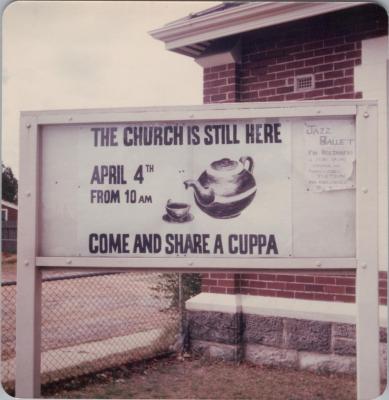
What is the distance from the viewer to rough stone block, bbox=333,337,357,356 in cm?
457

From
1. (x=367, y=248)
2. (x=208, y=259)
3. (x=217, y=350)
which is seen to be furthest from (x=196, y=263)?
(x=217, y=350)

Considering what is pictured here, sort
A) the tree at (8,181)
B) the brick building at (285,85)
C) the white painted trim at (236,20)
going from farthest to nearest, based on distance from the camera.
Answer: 1. the brick building at (285,85)
2. the white painted trim at (236,20)
3. the tree at (8,181)

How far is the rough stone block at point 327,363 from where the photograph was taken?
4.62m

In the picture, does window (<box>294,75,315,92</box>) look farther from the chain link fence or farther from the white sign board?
the chain link fence

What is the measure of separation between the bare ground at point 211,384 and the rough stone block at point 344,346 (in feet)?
0.76

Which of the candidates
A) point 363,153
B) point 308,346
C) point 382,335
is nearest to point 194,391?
point 308,346

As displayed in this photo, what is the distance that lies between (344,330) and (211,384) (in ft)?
4.46

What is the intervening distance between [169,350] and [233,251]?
11.3 feet

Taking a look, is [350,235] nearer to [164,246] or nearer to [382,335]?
[164,246]

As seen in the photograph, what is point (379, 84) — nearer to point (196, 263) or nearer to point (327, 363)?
point (327, 363)

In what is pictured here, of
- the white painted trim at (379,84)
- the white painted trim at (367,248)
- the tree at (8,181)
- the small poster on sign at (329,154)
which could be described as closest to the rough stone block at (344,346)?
the white painted trim at (379,84)

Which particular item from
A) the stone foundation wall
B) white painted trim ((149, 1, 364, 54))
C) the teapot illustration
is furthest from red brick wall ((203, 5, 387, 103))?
the teapot illustration

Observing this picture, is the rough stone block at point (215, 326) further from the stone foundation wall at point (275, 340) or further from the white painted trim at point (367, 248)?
the white painted trim at point (367, 248)

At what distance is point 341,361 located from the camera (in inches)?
183
